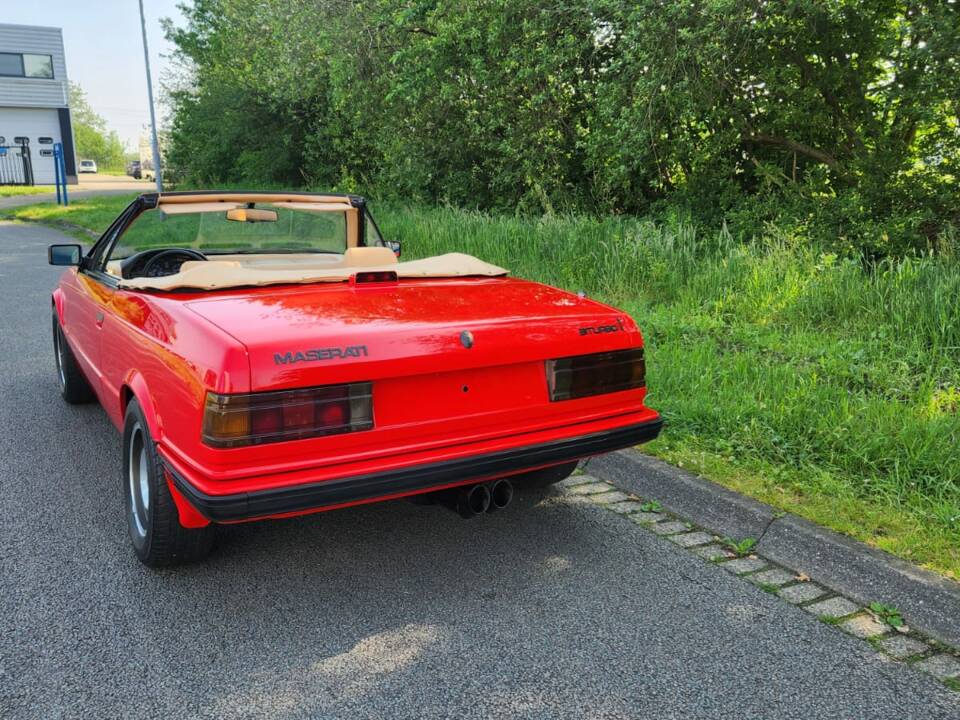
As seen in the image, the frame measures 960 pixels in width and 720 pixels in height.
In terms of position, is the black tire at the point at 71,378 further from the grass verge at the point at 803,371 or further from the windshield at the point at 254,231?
the grass verge at the point at 803,371

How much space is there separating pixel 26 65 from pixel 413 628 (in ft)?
180

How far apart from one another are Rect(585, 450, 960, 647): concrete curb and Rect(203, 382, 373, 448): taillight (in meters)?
1.79

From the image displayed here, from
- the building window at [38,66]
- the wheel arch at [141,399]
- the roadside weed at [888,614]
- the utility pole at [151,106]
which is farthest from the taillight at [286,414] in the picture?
the building window at [38,66]

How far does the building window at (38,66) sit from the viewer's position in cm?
4688

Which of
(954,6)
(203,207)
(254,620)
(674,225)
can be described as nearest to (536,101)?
(674,225)

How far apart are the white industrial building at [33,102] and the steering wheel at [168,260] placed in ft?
157

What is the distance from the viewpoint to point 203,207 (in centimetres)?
407

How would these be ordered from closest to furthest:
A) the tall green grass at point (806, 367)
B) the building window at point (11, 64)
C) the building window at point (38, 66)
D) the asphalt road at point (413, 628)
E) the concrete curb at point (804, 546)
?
the asphalt road at point (413, 628), the concrete curb at point (804, 546), the tall green grass at point (806, 367), the building window at point (11, 64), the building window at point (38, 66)

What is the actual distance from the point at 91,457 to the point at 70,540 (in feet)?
3.82

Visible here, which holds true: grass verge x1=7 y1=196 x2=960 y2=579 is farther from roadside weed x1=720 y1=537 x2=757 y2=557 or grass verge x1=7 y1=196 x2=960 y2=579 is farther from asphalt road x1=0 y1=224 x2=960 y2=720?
asphalt road x1=0 y1=224 x2=960 y2=720

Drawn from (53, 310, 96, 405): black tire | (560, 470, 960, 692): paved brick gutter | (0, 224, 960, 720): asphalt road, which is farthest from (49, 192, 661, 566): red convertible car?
(53, 310, 96, 405): black tire

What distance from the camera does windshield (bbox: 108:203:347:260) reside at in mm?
4246

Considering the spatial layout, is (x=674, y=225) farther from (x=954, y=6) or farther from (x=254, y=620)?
(x=254, y=620)

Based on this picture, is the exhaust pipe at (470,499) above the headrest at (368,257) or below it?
below
